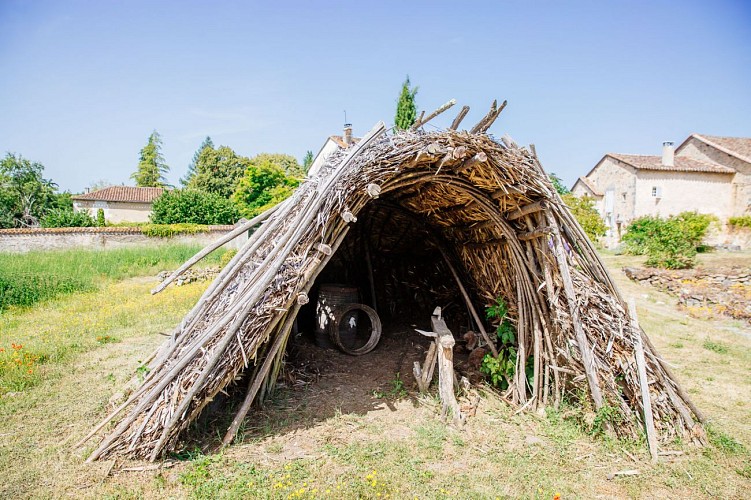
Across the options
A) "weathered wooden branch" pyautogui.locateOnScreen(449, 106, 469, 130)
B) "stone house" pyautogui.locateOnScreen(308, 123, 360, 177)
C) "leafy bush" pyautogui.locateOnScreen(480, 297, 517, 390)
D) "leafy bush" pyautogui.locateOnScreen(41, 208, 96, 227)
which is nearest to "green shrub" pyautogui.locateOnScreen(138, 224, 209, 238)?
"stone house" pyautogui.locateOnScreen(308, 123, 360, 177)

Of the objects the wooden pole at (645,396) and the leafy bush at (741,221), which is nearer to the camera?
the wooden pole at (645,396)

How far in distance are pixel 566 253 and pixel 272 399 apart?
11.4ft

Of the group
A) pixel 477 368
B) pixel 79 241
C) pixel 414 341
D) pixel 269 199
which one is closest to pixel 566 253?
pixel 477 368

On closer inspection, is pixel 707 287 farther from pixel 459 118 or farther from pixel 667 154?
pixel 667 154

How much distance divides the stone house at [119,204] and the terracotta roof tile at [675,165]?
99.4 feet

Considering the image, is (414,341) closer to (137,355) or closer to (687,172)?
(137,355)

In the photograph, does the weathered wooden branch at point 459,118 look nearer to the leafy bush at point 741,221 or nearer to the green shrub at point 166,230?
the green shrub at point 166,230

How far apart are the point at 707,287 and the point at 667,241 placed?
12.2 feet

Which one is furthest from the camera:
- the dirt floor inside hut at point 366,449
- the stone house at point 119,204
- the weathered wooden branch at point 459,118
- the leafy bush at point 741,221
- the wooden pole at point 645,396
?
the stone house at point 119,204

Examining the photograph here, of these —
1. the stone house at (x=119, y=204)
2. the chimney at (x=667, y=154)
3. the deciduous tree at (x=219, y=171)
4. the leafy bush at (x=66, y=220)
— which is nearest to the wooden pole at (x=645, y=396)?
the chimney at (x=667, y=154)

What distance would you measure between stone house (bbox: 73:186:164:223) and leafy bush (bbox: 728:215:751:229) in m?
34.7

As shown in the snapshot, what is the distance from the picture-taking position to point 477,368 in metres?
5.78

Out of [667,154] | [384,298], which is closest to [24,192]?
[384,298]

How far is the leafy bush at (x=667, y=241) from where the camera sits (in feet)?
45.5
